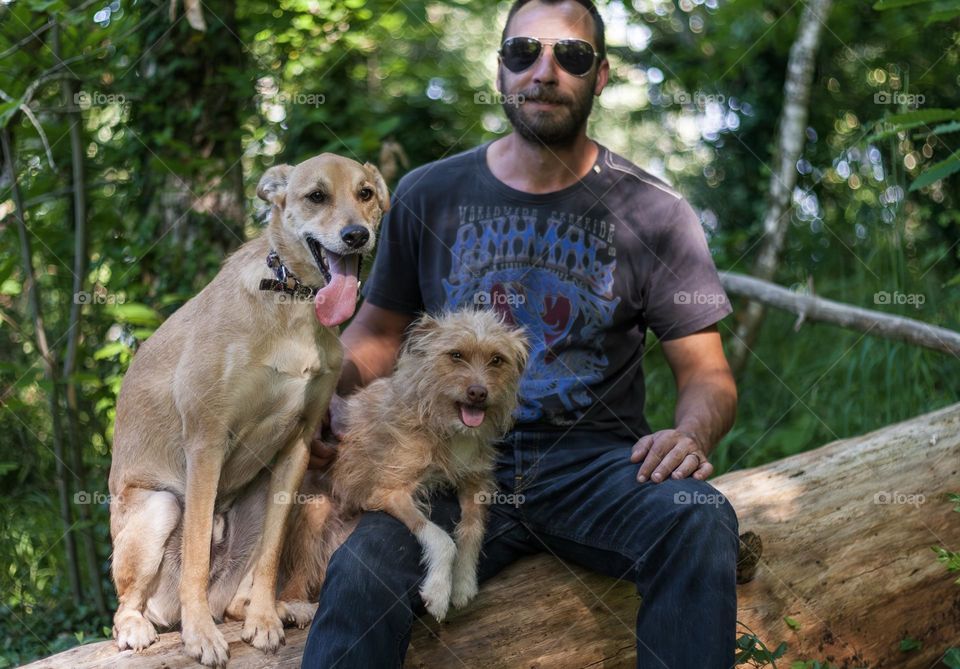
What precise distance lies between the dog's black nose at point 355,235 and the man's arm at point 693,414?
1.22 meters

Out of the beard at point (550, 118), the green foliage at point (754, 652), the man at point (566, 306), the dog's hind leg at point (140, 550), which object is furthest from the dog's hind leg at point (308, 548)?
the beard at point (550, 118)

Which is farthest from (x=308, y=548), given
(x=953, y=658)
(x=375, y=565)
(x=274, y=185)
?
(x=953, y=658)

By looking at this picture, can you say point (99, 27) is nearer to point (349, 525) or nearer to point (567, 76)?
point (567, 76)

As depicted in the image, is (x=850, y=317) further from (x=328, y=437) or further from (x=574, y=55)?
(x=328, y=437)

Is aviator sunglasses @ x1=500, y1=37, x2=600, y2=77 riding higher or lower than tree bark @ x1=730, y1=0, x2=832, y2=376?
higher

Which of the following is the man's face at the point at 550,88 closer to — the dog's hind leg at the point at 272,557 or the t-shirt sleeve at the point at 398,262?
the t-shirt sleeve at the point at 398,262

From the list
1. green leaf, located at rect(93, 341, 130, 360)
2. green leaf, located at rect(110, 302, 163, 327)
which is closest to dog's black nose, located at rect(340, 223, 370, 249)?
green leaf, located at rect(110, 302, 163, 327)

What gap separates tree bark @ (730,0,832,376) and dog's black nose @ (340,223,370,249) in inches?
177

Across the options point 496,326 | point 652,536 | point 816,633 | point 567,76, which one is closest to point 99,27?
point 567,76

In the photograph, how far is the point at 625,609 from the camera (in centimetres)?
337

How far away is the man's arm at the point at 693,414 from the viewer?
323cm

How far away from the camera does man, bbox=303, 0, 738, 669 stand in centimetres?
322

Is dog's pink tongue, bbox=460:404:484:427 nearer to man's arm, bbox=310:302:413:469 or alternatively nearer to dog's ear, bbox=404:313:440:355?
dog's ear, bbox=404:313:440:355

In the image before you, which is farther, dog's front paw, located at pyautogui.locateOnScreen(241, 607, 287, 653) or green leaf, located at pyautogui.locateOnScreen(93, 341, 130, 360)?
green leaf, located at pyautogui.locateOnScreen(93, 341, 130, 360)
